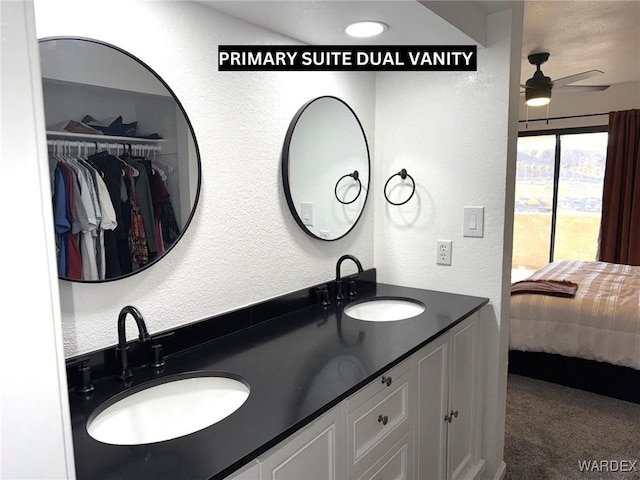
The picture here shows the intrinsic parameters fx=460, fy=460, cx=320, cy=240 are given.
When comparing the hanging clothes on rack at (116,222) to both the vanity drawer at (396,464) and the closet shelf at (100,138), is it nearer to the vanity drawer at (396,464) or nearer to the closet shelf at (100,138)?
the closet shelf at (100,138)

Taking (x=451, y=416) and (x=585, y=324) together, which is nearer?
(x=451, y=416)

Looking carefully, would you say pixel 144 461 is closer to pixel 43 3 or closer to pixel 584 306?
pixel 43 3

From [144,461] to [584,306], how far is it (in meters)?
2.94

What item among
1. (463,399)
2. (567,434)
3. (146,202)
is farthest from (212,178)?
(567,434)

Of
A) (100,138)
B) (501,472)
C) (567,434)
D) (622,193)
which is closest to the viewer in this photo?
(100,138)

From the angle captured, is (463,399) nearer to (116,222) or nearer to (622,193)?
(116,222)

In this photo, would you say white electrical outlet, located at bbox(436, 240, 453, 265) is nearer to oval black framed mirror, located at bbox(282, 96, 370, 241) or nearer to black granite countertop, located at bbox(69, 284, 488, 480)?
black granite countertop, located at bbox(69, 284, 488, 480)

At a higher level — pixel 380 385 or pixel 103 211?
pixel 103 211

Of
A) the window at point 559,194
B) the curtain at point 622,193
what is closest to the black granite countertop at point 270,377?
the curtain at point 622,193

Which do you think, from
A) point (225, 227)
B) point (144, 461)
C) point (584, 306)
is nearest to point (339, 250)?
point (225, 227)

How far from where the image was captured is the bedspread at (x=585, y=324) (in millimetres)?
2836

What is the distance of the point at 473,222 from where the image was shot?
2.02 metres

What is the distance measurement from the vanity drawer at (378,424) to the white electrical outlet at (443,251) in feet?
2.60

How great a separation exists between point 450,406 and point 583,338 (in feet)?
5.41
